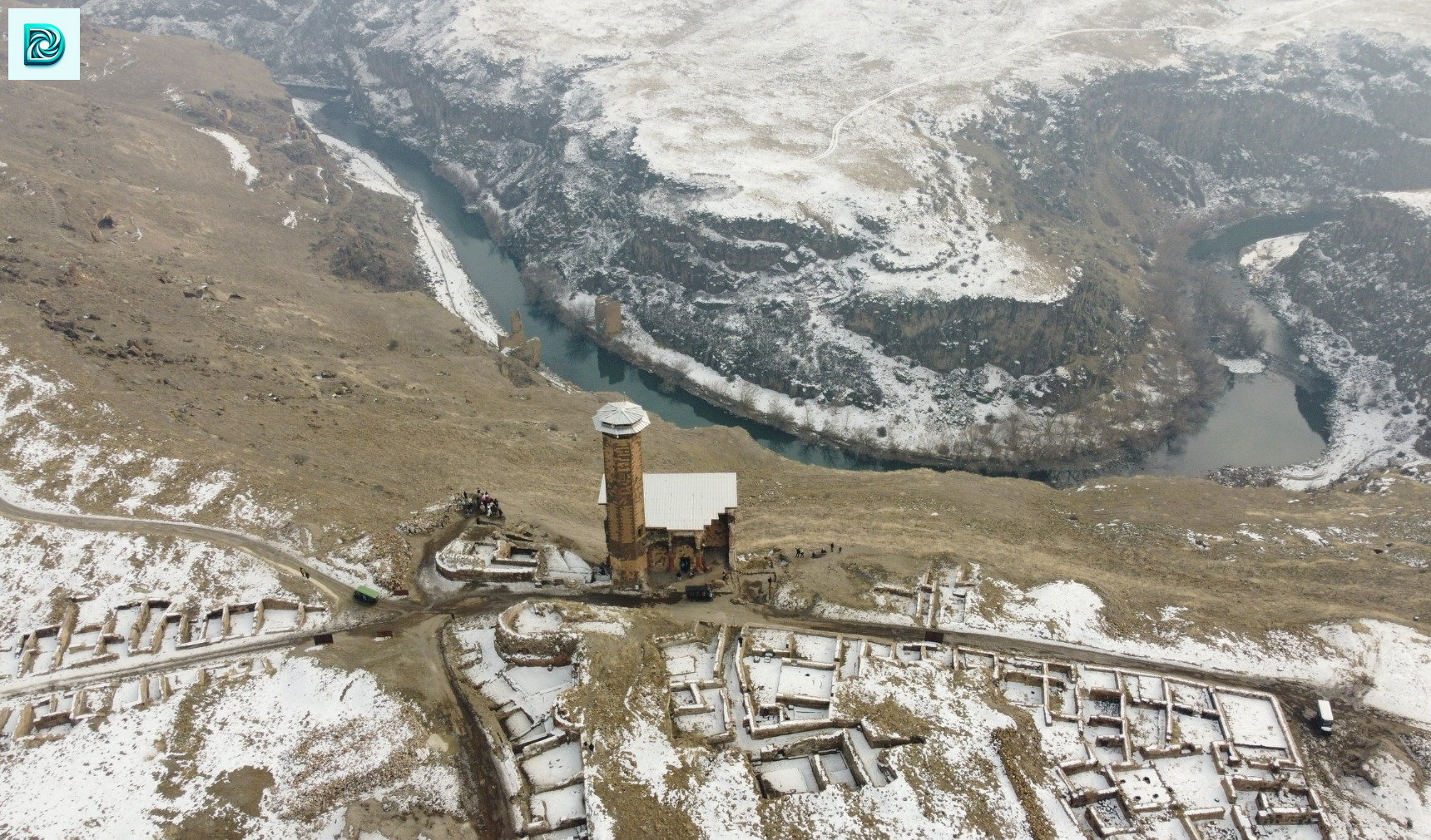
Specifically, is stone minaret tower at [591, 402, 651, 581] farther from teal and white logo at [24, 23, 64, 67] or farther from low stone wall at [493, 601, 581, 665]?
teal and white logo at [24, 23, 64, 67]

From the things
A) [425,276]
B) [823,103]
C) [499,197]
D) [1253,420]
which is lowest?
[1253,420]

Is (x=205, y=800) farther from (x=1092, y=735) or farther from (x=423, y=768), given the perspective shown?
(x=1092, y=735)

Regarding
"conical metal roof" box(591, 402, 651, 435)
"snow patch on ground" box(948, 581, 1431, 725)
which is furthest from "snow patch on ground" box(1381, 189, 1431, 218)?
"conical metal roof" box(591, 402, 651, 435)

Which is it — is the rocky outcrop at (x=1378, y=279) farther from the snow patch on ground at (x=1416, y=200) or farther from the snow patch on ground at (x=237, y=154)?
the snow patch on ground at (x=237, y=154)

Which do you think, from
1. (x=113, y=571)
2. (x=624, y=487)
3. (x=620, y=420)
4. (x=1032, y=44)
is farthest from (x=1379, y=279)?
(x=113, y=571)

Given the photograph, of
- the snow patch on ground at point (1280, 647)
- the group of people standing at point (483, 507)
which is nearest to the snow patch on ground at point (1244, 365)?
the snow patch on ground at point (1280, 647)

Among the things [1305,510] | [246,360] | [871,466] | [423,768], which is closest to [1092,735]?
[423,768]
